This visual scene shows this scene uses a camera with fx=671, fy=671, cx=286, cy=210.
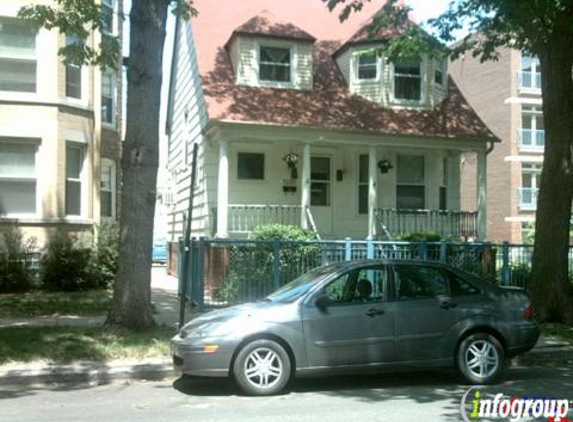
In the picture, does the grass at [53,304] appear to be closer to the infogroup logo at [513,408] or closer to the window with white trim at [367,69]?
the infogroup logo at [513,408]

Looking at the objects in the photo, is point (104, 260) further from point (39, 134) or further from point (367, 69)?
point (367, 69)

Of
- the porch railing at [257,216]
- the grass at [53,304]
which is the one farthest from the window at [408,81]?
the grass at [53,304]

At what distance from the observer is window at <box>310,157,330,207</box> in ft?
64.0

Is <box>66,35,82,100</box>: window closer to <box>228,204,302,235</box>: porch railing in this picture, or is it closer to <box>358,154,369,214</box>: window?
<box>228,204,302,235</box>: porch railing

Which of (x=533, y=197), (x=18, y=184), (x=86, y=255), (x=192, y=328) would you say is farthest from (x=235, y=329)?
(x=533, y=197)

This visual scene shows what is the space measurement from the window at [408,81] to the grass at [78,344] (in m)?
11.7

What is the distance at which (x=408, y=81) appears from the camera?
19.7m

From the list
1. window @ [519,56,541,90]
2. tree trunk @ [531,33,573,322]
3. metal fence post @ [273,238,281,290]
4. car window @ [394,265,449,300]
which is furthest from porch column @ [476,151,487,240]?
window @ [519,56,541,90]

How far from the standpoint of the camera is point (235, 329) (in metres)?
7.32

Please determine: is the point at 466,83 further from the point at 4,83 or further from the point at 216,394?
the point at 216,394

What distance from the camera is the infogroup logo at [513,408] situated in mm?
6488

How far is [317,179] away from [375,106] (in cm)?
267

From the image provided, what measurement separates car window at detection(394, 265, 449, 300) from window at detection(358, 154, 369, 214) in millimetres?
11420

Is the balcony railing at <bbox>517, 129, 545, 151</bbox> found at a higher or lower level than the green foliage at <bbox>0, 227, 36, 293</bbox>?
higher
